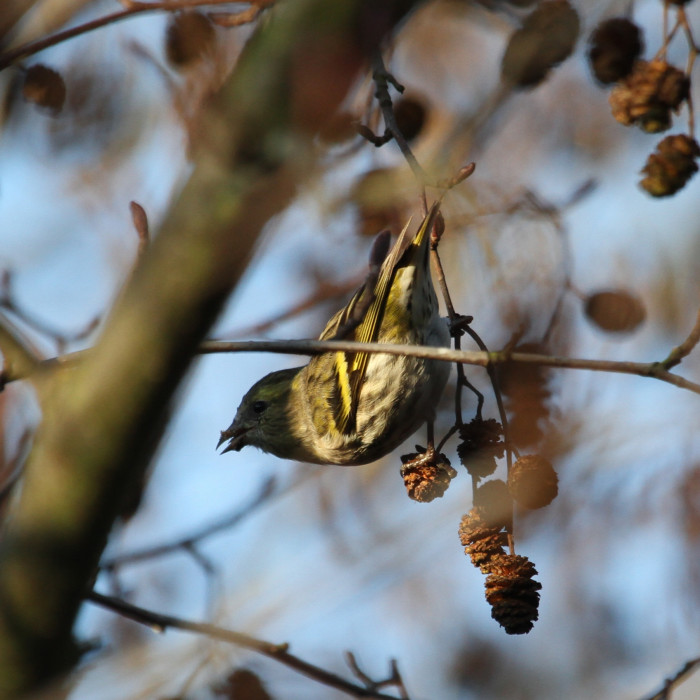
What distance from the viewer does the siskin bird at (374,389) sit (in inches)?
125

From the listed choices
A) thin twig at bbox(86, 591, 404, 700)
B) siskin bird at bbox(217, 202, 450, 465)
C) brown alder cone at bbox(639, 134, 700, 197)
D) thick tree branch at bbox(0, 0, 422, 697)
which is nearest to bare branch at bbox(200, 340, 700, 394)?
thick tree branch at bbox(0, 0, 422, 697)

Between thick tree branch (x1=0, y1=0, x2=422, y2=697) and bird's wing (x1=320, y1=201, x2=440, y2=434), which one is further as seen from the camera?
bird's wing (x1=320, y1=201, x2=440, y2=434)

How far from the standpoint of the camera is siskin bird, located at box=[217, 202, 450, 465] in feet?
10.4

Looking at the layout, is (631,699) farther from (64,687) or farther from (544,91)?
(64,687)

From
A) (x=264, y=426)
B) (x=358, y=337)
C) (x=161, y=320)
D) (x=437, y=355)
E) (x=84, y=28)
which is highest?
(x=358, y=337)

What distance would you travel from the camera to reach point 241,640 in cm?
178

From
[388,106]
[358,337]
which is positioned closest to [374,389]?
[358,337]

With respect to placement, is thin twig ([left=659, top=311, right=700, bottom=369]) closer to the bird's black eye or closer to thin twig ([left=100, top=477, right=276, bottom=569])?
thin twig ([left=100, top=477, right=276, bottom=569])

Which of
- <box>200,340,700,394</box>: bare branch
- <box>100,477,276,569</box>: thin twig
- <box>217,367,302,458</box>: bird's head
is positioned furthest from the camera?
<box>217,367,302,458</box>: bird's head

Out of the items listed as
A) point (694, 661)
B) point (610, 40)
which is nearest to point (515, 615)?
point (694, 661)

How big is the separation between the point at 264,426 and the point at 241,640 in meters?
2.01

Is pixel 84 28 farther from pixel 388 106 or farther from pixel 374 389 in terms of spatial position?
pixel 374 389

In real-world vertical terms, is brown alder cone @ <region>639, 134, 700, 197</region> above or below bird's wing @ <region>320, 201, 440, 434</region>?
below

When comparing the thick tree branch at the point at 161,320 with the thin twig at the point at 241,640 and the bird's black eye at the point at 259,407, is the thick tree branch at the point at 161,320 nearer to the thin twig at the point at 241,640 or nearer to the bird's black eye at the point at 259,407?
the thin twig at the point at 241,640
